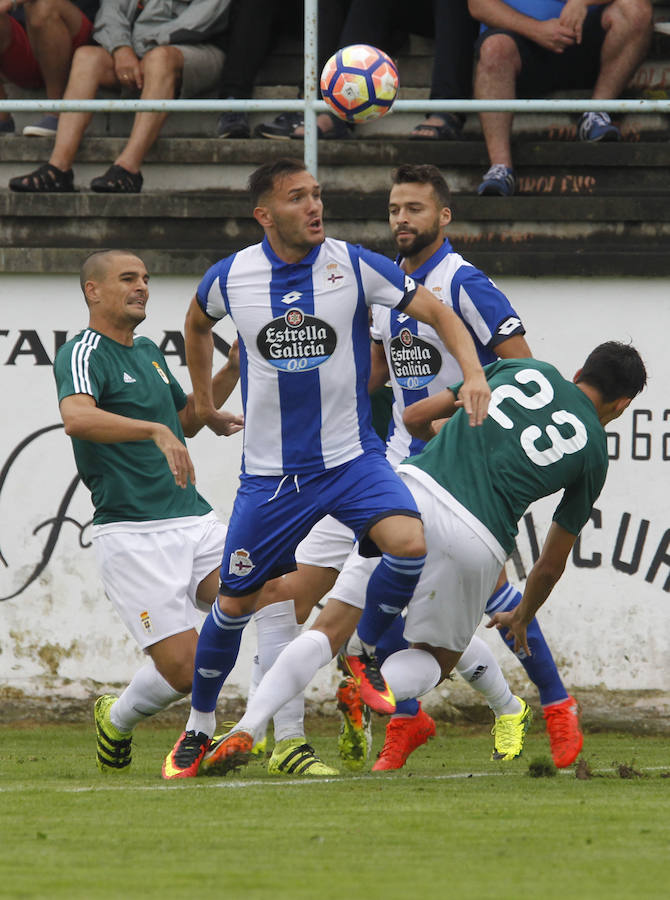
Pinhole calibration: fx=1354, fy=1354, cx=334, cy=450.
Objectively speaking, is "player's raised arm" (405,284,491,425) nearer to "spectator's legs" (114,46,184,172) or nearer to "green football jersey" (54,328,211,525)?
"green football jersey" (54,328,211,525)

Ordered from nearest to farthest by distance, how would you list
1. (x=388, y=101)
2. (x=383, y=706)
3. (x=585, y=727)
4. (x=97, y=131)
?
(x=383, y=706)
(x=388, y=101)
(x=585, y=727)
(x=97, y=131)

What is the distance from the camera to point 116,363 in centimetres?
571

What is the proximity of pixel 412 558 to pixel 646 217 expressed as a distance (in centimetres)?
408


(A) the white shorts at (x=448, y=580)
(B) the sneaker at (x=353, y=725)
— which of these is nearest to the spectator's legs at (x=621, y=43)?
(A) the white shorts at (x=448, y=580)

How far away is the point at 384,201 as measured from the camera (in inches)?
325

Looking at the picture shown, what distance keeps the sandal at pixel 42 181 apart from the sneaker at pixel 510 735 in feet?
14.6

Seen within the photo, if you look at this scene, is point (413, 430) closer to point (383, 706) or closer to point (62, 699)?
point (383, 706)

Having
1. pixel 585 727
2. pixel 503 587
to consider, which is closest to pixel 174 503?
pixel 503 587

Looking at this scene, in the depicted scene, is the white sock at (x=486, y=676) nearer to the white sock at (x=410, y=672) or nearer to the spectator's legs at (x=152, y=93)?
the white sock at (x=410, y=672)

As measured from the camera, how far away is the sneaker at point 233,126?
28.7 ft

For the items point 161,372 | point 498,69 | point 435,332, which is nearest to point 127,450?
point 161,372

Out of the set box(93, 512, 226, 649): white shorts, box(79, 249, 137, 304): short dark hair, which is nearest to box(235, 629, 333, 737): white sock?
box(93, 512, 226, 649): white shorts

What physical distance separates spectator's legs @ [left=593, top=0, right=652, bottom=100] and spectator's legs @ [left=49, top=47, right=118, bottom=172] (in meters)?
3.22

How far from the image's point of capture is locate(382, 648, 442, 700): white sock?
4.93 m
